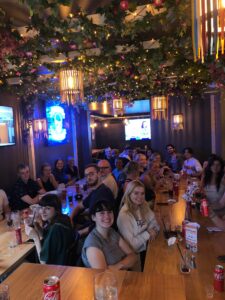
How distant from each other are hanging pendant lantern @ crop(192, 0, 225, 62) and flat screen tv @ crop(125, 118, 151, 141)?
43.0 ft

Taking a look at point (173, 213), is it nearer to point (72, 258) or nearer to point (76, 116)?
point (72, 258)

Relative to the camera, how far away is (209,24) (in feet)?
4.37

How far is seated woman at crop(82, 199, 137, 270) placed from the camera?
2025 millimetres

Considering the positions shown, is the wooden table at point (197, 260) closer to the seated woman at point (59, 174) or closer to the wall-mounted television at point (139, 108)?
the seated woman at point (59, 174)

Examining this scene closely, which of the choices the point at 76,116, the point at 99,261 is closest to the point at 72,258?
the point at 99,261

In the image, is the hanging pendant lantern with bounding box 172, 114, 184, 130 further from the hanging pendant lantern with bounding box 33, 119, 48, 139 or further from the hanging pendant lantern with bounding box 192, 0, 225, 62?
the hanging pendant lantern with bounding box 192, 0, 225, 62

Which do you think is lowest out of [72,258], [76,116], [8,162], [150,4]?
[72,258]

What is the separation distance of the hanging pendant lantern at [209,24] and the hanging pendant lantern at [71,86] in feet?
5.84

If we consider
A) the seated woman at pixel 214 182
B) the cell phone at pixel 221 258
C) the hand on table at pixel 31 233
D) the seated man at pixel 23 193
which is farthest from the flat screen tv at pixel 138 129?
the cell phone at pixel 221 258

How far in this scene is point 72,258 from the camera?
7.55 ft

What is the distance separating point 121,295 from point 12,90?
438 cm

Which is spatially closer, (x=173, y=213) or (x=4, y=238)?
(x=4, y=238)

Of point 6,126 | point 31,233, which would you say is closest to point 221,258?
point 31,233

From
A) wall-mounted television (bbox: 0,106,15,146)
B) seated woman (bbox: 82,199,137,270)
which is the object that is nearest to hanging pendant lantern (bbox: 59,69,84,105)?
seated woman (bbox: 82,199,137,270)
